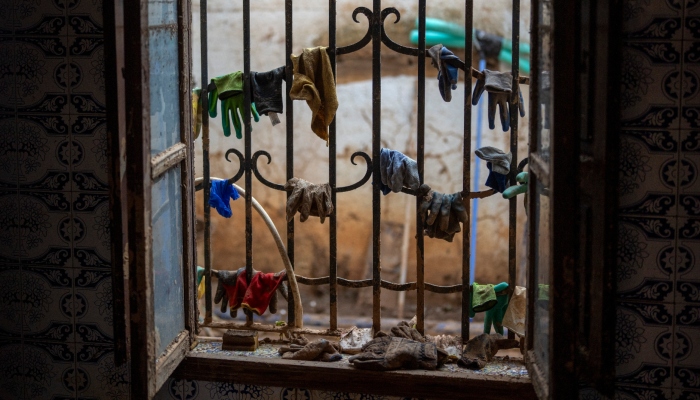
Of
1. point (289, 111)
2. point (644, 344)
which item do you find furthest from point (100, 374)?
point (644, 344)

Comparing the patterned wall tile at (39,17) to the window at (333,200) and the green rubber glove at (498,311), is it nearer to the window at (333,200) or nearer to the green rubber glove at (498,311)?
the window at (333,200)

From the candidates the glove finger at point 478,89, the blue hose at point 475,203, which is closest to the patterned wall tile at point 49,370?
the glove finger at point 478,89

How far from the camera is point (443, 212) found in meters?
3.17

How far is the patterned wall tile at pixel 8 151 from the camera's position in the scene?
2.91 meters

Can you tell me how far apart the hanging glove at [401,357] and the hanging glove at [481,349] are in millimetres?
96

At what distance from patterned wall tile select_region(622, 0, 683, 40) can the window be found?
16cm

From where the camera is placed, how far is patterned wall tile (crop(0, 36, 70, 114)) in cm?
283

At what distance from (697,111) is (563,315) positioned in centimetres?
80

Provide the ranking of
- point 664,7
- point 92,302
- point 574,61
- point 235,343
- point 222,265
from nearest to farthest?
1. point 574,61
2. point 664,7
3. point 92,302
4. point 235,343
5. point 222,265

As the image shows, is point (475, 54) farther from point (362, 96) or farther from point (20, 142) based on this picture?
point (20, 142)

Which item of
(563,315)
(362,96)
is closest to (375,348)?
(563,315)

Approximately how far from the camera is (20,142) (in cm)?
291

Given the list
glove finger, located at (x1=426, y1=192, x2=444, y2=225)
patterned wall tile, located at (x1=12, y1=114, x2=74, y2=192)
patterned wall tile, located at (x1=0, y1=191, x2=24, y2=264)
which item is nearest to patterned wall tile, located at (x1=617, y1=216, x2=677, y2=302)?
glove finger, located at (x1=426, y1=192, x2=444, y2=225)

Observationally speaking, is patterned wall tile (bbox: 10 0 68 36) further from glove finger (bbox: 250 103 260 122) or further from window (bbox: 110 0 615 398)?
glove finger (bbox: 250 103 260 122)
